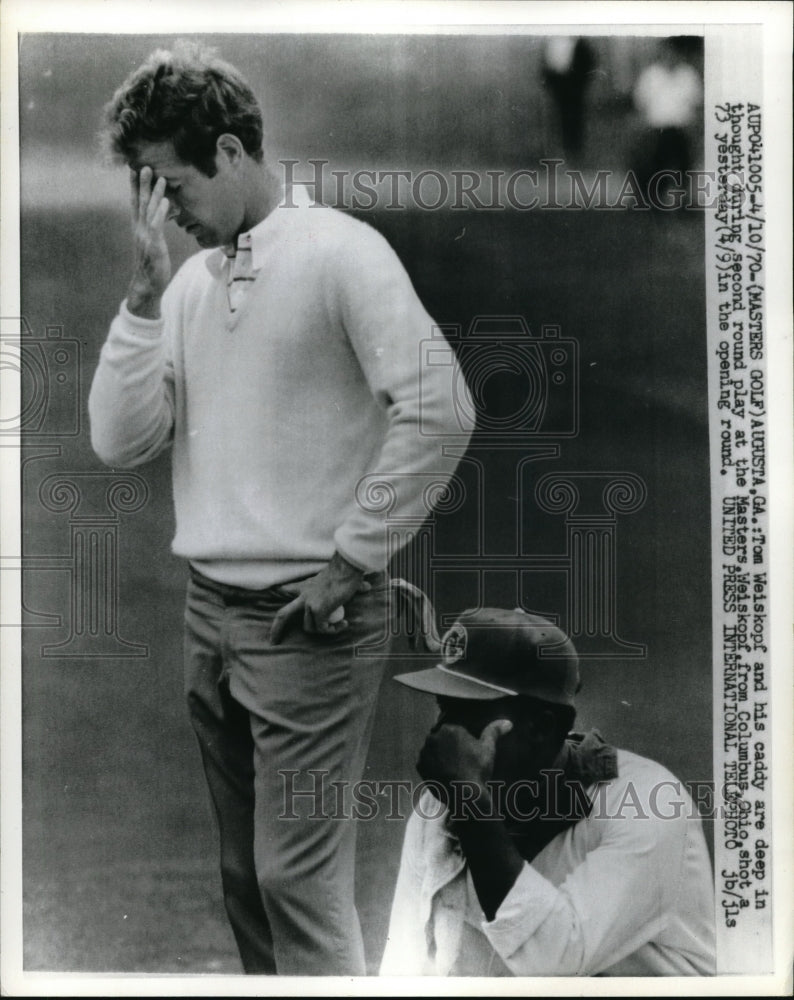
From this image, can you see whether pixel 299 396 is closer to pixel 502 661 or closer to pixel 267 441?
pixel 267 441

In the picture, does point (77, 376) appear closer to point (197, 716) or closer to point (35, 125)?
point (35, 125)

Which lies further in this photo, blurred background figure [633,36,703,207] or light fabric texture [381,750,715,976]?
blurred background figure [633,36,703,207]

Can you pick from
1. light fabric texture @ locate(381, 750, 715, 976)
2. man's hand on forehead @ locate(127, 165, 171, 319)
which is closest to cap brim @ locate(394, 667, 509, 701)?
→ light fabric texture @ locate(381, 750, 715, 976)

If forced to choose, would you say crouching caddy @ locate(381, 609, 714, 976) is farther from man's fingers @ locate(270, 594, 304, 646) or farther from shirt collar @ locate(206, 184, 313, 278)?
shirt collar @ locate(206, 184, 313, 278)

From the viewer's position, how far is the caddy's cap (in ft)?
11.7

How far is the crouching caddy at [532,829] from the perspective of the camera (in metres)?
3.55

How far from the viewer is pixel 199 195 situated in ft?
11.9

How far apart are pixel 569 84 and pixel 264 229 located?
1.14m

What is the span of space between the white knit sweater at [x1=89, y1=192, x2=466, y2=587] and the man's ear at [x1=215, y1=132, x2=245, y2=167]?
22 cm

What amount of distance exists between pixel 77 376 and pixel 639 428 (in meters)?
1.92

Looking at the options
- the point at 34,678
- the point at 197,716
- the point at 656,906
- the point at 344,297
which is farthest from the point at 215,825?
the point at 344,297

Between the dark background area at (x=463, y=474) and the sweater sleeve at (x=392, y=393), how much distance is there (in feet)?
0.34

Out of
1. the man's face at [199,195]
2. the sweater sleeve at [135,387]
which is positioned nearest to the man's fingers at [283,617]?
the sweater sleeve at [135,387]

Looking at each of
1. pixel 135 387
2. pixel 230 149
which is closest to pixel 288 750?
pixel 135 387
